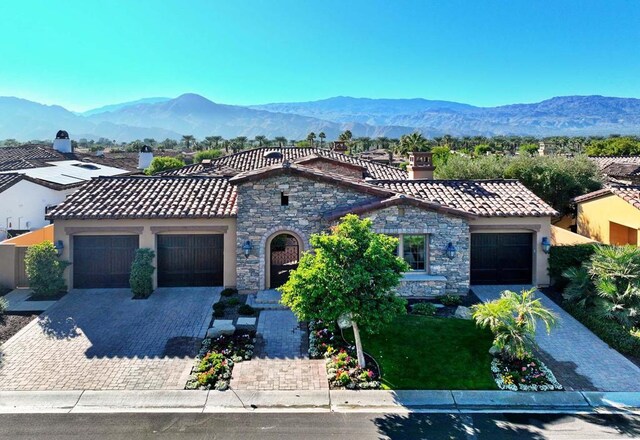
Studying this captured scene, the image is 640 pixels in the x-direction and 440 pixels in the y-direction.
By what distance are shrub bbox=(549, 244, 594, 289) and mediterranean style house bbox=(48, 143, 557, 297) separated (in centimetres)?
44

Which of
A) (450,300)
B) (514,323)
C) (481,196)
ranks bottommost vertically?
(450,300)

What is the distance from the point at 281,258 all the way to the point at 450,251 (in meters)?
7.02

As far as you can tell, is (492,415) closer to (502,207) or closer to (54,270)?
(502,207)

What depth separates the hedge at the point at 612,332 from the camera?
48.0 ft

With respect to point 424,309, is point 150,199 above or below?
above

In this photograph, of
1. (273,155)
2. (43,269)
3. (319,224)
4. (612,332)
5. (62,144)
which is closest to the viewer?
(612,332)

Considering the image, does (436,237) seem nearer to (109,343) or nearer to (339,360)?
(339,360)

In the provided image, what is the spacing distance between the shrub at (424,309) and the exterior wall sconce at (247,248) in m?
6.95

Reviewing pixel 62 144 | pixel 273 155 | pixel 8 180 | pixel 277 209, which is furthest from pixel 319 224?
pixel 62 144

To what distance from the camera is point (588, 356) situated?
14.4 meters

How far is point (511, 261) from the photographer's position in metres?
20.8

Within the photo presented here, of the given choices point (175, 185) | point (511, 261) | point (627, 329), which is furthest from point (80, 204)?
point (627, 329)

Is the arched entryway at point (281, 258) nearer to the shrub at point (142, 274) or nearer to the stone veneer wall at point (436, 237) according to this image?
the stone veneer wall at point (436, 237)

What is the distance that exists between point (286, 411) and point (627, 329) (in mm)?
11733
